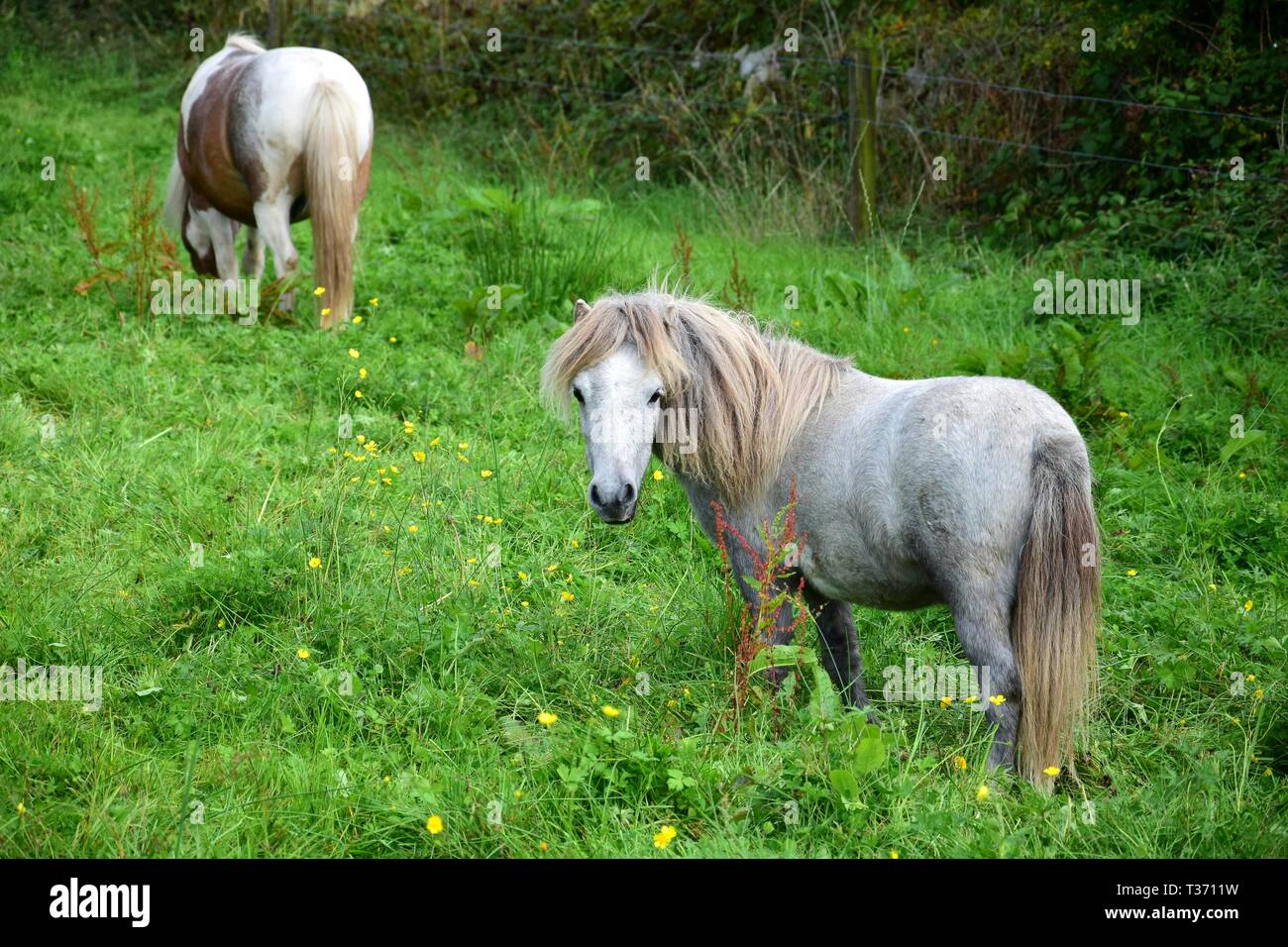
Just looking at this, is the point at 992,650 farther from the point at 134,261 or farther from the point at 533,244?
the point at 134,261

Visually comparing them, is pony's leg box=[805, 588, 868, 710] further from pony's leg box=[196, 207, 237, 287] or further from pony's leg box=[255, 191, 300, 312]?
pony's leg box=[196, 207, 237, 287]

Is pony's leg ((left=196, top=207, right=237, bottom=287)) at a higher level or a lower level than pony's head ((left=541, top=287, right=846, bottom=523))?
higher

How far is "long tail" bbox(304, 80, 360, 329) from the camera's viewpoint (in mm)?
6383

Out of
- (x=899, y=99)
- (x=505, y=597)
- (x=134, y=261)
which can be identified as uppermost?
(x=899, y=99)

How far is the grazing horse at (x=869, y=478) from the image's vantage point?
3.14 m

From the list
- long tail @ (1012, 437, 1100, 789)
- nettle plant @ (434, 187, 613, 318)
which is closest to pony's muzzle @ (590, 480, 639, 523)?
long tail @ (1012, 437, 1100, 789)

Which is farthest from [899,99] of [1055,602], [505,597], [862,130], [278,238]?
[1055,602]

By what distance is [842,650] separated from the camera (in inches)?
151

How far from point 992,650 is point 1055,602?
21 centimetres
